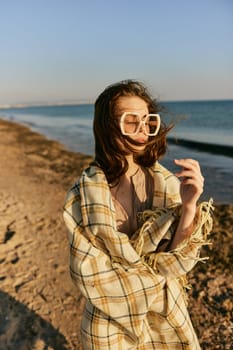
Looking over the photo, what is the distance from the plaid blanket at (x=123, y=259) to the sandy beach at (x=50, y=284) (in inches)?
62.8

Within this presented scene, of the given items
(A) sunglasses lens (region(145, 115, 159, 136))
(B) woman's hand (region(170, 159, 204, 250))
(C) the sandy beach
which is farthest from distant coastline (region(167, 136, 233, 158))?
(B) woman's hand (region(170, 159, 204, 250))

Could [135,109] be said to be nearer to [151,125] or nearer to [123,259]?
[151,125]

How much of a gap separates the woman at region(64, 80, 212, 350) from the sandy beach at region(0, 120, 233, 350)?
5.25 ft

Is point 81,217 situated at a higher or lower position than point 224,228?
higher

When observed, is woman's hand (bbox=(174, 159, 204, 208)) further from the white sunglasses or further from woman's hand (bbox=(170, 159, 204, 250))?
A: the white sunglasses

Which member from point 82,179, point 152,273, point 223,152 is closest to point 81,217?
point 82,179

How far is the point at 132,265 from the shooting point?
183 centimetres

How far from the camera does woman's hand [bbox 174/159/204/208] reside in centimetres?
162

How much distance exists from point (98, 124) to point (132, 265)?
2.43ft

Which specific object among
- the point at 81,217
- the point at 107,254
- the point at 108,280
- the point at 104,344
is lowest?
the point at 104,344

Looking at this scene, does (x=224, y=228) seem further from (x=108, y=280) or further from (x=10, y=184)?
(x=10, y=184)

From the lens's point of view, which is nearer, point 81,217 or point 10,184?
point 81,217

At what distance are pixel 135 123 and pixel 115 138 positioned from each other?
5.0 inches

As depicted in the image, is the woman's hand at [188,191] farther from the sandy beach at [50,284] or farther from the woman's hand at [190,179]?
the sandy beach at [50,284]
